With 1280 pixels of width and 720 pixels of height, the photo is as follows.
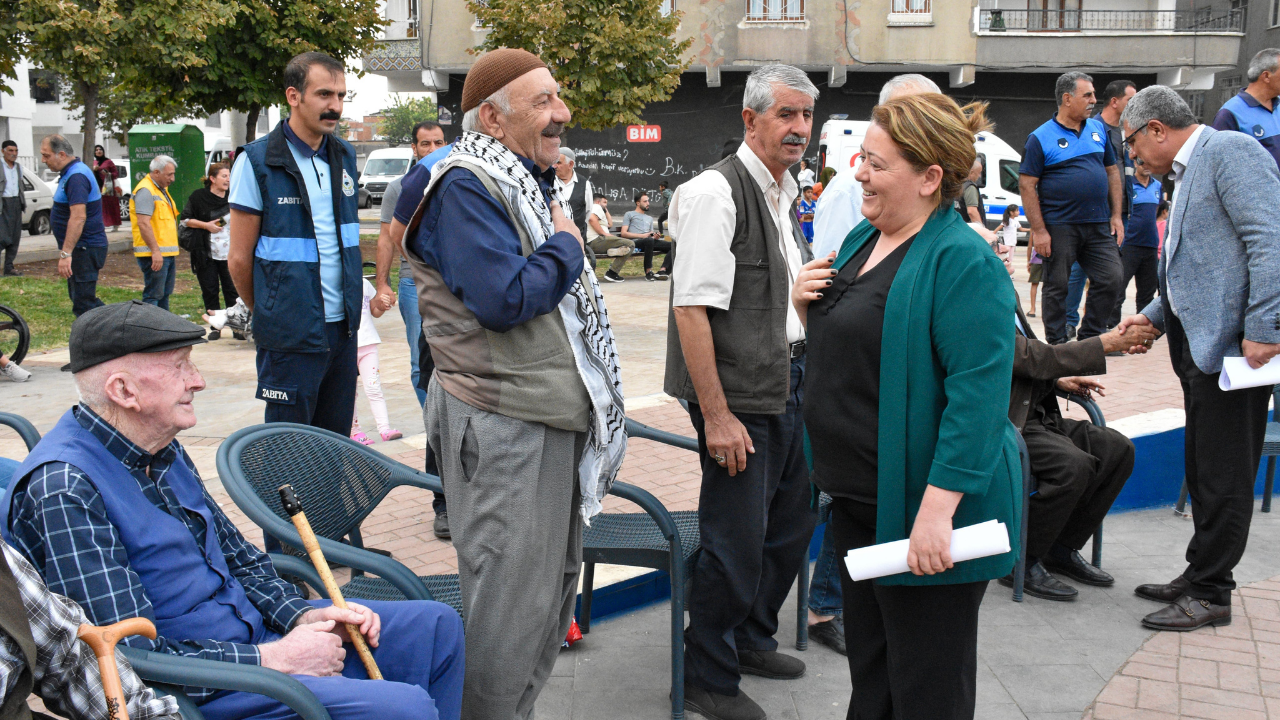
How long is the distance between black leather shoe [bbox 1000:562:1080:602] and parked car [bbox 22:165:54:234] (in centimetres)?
2197

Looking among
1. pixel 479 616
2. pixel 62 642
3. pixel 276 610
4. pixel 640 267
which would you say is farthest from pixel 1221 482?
pixel 640 267

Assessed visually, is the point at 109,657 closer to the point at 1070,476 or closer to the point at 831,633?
the point at 831,633

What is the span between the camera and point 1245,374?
359cm

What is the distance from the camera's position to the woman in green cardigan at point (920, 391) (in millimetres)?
2215

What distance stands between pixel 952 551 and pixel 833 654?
1.62 metres

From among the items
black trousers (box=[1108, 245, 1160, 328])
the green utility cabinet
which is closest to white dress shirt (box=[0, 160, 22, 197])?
the green utility cabinet

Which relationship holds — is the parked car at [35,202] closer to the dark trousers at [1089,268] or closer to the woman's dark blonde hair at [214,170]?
the woman's dark blonde hair at [214,170]

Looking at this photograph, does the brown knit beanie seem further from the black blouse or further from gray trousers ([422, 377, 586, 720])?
the black blouse

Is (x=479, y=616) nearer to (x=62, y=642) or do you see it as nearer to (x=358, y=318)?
(x=62, y=642)

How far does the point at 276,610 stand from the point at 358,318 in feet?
5.94

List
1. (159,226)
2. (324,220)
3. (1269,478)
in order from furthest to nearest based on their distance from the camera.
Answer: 1. (159,226)
2. (1269,478)
3. (324,220)

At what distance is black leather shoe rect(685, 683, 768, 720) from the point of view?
3.19m

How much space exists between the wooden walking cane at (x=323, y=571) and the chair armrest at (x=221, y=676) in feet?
1.25

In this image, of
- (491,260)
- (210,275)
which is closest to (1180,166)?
(491,260)
